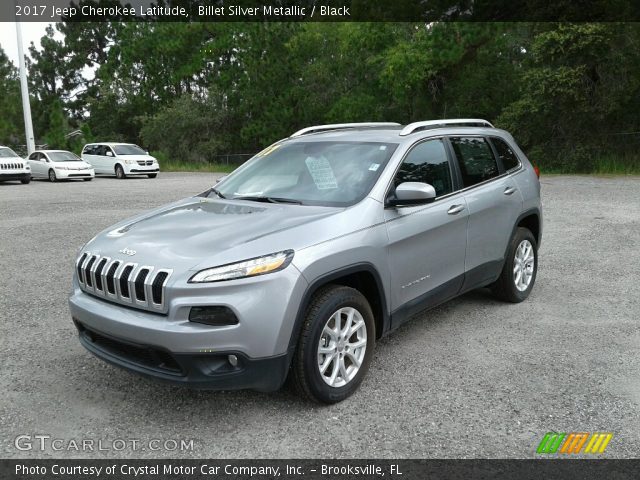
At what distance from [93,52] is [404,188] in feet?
224

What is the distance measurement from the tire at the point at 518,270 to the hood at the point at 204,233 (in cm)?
239

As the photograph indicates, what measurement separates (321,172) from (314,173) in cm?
6

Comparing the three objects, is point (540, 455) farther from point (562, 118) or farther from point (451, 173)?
point (562, 118)

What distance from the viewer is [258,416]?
142 inches

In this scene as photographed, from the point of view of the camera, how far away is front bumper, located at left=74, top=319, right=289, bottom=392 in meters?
3.25

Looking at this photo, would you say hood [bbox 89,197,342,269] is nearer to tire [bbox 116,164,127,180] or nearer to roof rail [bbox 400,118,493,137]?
roof rail [bbox 400,118,493,137]

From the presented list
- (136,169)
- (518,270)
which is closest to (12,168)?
(136,169)

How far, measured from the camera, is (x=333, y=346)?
3.70 m

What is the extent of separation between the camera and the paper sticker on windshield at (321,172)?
4.36 m

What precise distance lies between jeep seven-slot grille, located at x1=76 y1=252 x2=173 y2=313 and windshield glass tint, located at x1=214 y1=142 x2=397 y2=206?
4.25 ft

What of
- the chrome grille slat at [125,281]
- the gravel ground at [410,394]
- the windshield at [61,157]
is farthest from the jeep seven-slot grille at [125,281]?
the windshield at [61,157]

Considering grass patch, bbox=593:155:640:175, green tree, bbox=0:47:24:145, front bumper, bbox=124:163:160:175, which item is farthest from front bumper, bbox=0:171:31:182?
green tree, bbox=0:47:24:145

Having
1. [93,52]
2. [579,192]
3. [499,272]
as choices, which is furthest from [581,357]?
[93,52]

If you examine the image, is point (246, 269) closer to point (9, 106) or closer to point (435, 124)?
point (435, 124)
